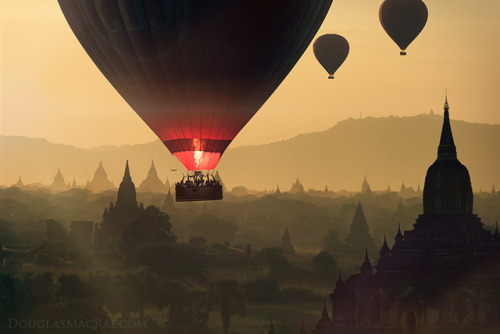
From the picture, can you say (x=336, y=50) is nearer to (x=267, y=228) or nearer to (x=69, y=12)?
(x=69, y=12)

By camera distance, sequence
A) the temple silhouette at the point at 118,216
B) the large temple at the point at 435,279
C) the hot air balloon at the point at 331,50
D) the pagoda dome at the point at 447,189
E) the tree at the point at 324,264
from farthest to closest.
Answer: the temple silhouette at the point at 118,216
the tree at the point at 324,264
the pagoda dome at the point at 447,189
the large temple at the point at 435,279
the hot air balloon at the point at 331,50

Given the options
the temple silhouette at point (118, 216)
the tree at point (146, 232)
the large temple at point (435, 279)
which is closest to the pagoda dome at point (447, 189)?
the large temple at point (435, 279)

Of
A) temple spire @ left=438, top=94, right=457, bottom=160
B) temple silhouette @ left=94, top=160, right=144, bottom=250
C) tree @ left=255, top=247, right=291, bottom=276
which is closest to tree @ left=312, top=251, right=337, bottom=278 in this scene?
tree @ left=255, top=247, right=291, bottom=276

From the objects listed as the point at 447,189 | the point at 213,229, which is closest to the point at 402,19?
the point at 447,189

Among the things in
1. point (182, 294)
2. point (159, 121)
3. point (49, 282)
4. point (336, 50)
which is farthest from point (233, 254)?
point (159, 121)

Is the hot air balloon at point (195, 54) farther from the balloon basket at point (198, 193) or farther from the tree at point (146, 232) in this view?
Answer: the tree at point (146, 232)

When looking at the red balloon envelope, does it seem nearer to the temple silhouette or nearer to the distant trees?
the temple silhouette

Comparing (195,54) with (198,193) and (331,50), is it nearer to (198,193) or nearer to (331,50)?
(198,193)
